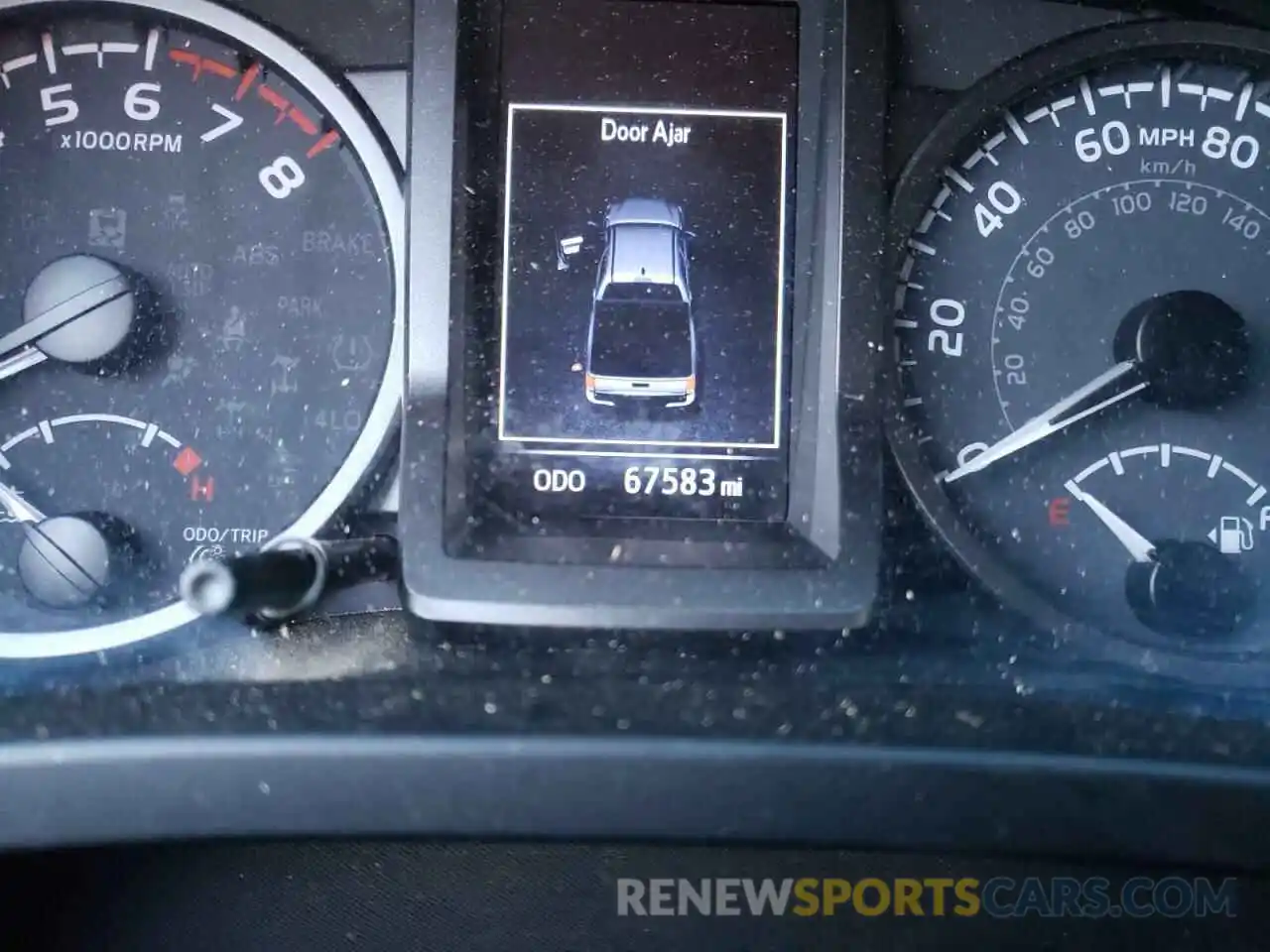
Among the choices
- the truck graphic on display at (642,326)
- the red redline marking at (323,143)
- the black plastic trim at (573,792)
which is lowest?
the black plastic trim at (573,792)

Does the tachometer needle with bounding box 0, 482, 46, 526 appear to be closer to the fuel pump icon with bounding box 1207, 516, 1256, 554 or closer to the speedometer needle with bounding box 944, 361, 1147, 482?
the speedometer needle with bounding box 944, 361, 1147, 482

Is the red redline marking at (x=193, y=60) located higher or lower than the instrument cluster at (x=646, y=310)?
higher

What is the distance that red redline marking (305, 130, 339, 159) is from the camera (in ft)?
6.26

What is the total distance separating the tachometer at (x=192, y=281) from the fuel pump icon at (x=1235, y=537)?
1.03 metres

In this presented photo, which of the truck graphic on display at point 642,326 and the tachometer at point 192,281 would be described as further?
the tachometer at point 192,281

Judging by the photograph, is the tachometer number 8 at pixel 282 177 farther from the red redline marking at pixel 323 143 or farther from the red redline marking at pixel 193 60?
the red redline marking at pixel 193 60

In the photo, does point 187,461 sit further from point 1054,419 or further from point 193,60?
point 1054,419

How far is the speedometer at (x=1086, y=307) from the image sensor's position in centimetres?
187

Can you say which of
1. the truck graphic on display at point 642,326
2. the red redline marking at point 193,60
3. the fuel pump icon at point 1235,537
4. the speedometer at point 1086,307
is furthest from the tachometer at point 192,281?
the fuel pump icon at point 1235,537

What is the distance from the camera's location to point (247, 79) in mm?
1915

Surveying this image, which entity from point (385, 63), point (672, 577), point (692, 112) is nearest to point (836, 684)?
point (672, 577)

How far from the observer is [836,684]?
1583 millimetres

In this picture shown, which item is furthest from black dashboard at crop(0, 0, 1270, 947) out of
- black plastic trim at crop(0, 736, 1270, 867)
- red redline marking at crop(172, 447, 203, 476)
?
black plastic trim at crop(0, 736, 1270, 867)

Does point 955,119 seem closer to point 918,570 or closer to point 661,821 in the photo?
point 918,570
